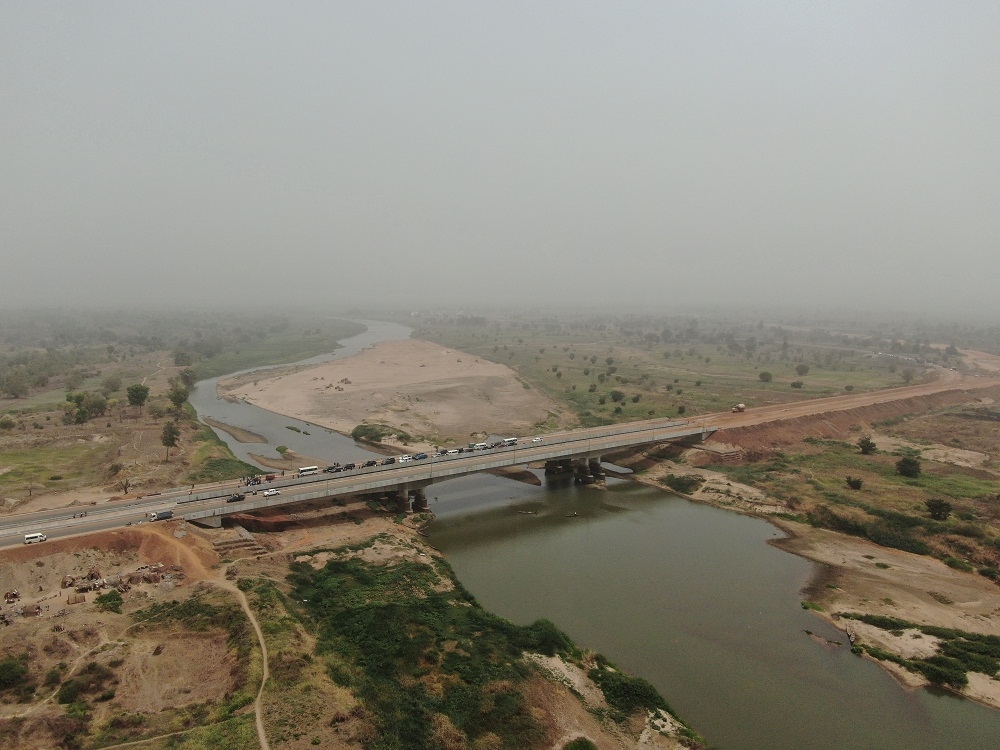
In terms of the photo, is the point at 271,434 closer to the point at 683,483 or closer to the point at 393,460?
the point at 393,460

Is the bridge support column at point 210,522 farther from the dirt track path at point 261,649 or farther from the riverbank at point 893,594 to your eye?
the riverbank at point 893,594

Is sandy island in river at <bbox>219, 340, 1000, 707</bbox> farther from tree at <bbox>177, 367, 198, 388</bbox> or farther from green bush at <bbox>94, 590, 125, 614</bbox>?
green bush at <bbox>94, 590, 125, 614</bbox>

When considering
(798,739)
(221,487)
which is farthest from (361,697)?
(221,487)

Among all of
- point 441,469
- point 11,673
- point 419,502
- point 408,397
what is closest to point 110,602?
point 11,673

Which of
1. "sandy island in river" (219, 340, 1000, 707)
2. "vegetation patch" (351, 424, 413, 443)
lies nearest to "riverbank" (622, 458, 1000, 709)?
"sandy island in river" (219, 340, 1000, 707)

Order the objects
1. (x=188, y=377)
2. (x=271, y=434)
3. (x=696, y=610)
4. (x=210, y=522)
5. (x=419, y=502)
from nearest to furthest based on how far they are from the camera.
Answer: (x=696, y=610) → (x=210, y=522) → (x=419, y=502) → (x=271, y=434) → (x=188, y=377)

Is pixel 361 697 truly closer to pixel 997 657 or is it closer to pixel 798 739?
pixel 798 739

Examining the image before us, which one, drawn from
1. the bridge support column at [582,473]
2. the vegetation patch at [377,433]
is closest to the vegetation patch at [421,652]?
the bridge support column at [582,473]
